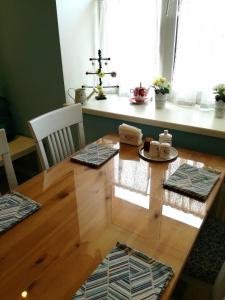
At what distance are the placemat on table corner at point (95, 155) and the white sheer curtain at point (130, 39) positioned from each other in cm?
77

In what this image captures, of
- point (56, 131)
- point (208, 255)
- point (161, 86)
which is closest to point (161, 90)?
point (161, 86)

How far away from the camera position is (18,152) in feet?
6.93

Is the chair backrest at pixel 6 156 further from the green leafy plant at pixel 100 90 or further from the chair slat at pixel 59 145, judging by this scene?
the green leafy plant at pixel 100 90

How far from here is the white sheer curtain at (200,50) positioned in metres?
1.58

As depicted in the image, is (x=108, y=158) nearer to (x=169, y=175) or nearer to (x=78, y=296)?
(x=169, y=175)

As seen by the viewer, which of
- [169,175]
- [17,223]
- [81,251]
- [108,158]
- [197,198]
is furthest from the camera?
[108,158]

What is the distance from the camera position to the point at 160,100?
1755 mm

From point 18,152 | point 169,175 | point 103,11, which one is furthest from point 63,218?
point 103,11

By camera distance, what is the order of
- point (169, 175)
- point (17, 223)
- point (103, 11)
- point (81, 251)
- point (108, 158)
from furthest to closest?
point (103, 11)
point (108, 158)
point (169, 175)
point (17, 223)
point (81, 251)

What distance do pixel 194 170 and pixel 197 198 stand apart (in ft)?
0.68

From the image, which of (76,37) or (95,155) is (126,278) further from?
(76,37)

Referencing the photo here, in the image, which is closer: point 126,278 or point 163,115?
point 126,278

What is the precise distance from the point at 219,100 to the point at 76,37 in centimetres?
112

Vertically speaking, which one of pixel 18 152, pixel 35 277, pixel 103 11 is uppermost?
pixel 103 11
